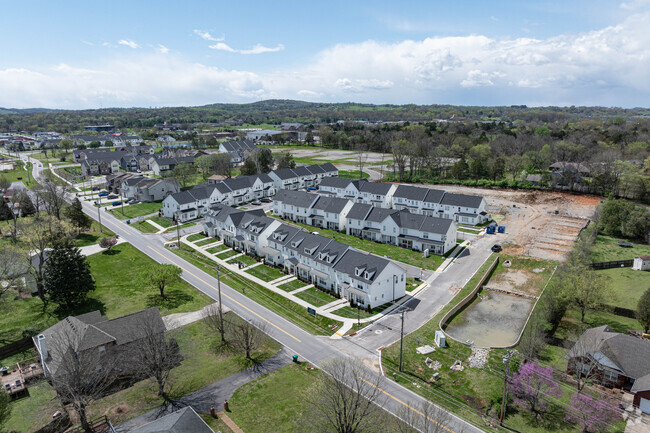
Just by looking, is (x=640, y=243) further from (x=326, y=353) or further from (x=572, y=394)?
(x=326, y=353)

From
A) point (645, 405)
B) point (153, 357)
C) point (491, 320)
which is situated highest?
point (153, 357)

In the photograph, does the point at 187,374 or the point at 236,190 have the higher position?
the point at 236,190

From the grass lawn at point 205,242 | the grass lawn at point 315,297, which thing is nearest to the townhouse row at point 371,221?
the grass lawn at point 205,242

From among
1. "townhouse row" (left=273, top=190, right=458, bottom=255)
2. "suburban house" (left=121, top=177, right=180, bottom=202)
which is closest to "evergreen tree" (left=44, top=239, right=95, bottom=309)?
"townhouse row" (left=273, top=190, right=458, bottom=255)

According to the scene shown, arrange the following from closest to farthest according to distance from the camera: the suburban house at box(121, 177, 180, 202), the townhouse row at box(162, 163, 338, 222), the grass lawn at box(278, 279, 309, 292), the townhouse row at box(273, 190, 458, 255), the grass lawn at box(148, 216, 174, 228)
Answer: the grass lawn at box(278, 279, 309, 292)
the townhouse row at box(273, 190, 458, 255)
the grass lawn at box(148, 216, 174, 228)
the townhouse row at box(162, 163, 338, 222)
the suburban house at box(121, 177, 180, 202)

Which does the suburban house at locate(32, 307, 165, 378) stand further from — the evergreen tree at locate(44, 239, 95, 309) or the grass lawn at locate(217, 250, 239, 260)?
the grass lawn at locate(217, 250, 239, 260)

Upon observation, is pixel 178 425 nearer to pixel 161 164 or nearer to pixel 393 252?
pixel 393 252

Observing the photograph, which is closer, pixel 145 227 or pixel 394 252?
pixel 394 252

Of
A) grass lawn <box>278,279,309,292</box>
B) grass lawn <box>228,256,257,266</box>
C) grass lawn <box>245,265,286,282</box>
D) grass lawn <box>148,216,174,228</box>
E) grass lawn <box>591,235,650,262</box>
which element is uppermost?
grass lawn <box>591,235,650,262</box>

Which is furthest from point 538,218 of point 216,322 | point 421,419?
point 216,322
